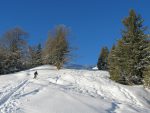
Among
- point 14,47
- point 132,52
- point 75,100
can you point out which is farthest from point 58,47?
point 75,100

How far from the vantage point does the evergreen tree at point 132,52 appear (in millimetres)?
35469

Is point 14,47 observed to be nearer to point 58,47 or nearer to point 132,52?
point 58,47

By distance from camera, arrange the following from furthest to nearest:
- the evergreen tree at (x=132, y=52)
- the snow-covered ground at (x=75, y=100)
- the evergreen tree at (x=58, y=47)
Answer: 1. the evergreen tree at (x=58, y=47)
2. the evergreen tree at (x=132, y=52)
3. the snow-covered ground at (x=75, y=100)

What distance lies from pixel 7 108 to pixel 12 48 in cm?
4682

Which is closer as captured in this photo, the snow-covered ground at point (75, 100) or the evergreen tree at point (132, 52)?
the snow-covered ground at point (75, 100)

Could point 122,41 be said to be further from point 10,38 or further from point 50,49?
point 10,38

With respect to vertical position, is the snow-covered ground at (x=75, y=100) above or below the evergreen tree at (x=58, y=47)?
A: below

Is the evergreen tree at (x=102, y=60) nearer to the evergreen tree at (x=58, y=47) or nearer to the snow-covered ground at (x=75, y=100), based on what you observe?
the evergreen tree at (x=58, y=47)

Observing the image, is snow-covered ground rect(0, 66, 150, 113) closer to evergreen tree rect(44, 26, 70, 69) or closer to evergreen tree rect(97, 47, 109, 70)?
evergreen tree rect(44, 26, 70, 69)

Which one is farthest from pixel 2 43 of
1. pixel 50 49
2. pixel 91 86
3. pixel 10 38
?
pixel 91 86

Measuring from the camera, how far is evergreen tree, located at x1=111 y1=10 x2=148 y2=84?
35469 mm

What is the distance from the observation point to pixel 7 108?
1747 centimetres

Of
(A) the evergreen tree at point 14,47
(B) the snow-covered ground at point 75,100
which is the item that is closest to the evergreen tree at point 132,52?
(B) the snow-covered ground at point 75,100

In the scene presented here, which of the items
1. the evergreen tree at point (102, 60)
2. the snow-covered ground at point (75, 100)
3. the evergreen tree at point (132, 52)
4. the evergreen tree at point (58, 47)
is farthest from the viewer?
the evergreen tree at point (102, 60)
